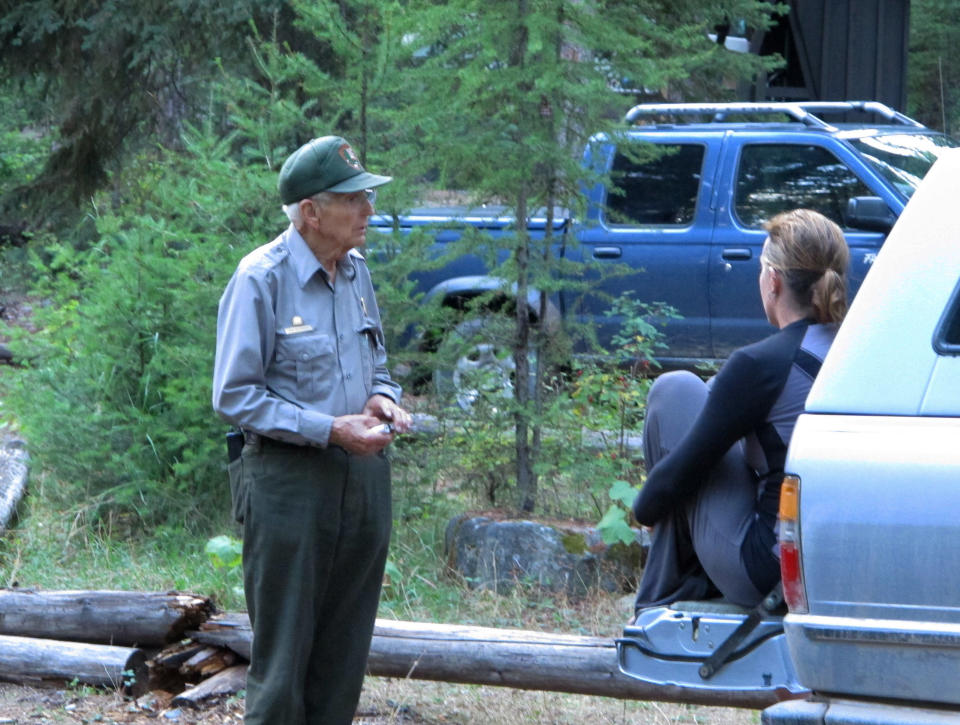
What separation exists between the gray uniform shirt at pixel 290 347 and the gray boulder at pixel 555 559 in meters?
2.30

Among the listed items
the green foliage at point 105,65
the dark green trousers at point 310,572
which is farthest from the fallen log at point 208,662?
the green foliage at point 105,65

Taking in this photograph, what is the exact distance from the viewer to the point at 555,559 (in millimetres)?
5852

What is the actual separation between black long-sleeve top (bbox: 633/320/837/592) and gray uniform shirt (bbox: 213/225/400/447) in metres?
0.96

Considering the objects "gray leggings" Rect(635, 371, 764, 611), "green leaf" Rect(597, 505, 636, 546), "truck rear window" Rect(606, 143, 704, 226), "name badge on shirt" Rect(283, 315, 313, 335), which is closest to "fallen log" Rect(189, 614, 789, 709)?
"gray leggings" Rect(635, 371, 764, 611)

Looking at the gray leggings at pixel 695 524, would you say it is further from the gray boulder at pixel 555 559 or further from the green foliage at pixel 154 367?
the green foliage at pixel 154 367

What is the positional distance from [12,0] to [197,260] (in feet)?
20.0

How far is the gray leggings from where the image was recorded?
355 cm

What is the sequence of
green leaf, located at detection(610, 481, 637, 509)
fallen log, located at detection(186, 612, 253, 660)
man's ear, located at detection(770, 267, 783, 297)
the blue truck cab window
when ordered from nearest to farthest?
man's ear, located at detection(770, 267, 783, 297) < fallen log, located at detection(186, 612, 253, 660) < green leaf, located at detection(610, 481, 637, 509) < the blue truck cab window

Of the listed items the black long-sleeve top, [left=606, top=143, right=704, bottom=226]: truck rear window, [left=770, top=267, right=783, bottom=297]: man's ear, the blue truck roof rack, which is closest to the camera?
the black long-sleeve top

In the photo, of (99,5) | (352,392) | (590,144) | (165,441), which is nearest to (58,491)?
(165,441)

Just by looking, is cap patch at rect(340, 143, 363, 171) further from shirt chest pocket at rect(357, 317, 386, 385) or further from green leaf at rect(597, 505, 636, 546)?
green leaf at rect(597, 505, 636, 546)

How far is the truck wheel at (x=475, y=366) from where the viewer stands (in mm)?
6289

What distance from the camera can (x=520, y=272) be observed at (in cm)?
612

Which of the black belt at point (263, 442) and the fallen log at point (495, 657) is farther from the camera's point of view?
the fallen log at point (495, 657)
